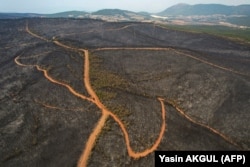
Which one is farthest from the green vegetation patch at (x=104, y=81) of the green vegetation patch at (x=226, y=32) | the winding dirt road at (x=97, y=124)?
the green vegetation patch at (x=226, y=32)

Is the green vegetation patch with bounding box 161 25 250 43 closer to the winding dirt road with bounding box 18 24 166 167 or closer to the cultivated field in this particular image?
the cultivated field

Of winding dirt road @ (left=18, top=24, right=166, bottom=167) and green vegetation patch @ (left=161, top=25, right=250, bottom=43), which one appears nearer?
winding dirt road @ (left=18, top=24, right=166, bottom=167)

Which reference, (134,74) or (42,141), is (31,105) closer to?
(42,141)

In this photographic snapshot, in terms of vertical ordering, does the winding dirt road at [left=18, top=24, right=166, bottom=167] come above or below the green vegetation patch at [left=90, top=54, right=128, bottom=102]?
below

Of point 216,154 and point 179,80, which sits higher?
point 179,80

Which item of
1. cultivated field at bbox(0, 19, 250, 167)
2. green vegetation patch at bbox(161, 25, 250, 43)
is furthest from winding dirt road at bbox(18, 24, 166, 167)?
green vegetation patch at bbox(161, 25, 250, 43)

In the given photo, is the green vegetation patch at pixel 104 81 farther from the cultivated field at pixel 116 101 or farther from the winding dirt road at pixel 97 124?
the winding dirt road at pixel 97 124

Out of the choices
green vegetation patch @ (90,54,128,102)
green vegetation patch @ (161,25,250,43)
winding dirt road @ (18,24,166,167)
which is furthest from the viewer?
green vegetation patch @ (161,25,250,43)

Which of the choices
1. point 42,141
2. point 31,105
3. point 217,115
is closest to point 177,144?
point 217,115
